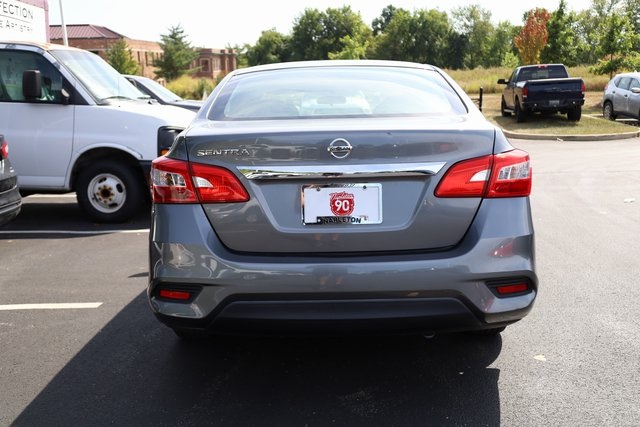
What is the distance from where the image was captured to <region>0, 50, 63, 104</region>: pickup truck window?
8062 millimetres

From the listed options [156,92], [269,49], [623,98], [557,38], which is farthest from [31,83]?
[269,49]

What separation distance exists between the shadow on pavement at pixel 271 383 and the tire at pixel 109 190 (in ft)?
12.6

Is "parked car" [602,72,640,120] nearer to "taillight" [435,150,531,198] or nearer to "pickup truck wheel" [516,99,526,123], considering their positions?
"pickup truck wheel" [516,99,526,123]

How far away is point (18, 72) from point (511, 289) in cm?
690

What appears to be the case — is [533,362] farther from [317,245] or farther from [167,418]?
[167,418]

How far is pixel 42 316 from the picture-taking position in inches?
187

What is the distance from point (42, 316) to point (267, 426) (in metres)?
2.36

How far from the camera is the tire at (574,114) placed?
69.3 feet

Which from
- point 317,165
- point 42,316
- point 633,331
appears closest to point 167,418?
point 317,165

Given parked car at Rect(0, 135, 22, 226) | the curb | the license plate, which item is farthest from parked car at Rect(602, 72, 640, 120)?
the license plate

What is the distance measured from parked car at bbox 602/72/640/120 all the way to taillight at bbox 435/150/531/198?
19727mm

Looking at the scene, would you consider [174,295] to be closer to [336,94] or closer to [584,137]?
[336,94]

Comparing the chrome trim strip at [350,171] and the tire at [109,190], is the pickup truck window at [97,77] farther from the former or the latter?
the chrome trim strip at [350,171]

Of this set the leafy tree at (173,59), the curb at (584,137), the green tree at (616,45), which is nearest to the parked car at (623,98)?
the curb at (584,137)
